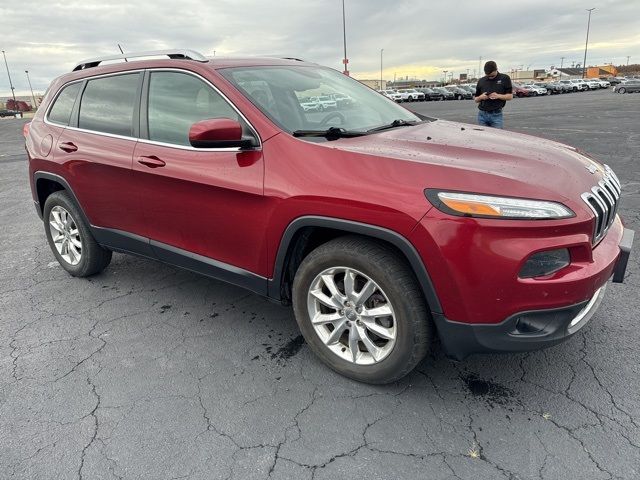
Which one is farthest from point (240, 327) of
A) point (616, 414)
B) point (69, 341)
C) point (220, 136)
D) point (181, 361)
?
point (616, 414)

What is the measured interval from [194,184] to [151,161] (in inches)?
17.9

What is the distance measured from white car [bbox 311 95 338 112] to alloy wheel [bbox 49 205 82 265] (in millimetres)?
2354

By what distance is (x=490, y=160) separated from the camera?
2.39 meters

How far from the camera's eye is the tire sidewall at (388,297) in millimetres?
2352

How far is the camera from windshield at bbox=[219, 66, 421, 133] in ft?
9.55

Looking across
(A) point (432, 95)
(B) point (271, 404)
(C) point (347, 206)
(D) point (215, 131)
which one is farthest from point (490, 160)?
(A) point (432, 95)

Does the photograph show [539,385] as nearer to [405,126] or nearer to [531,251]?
[531,251]

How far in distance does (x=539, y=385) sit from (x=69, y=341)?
295 centimetres

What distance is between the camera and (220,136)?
2.58 meters

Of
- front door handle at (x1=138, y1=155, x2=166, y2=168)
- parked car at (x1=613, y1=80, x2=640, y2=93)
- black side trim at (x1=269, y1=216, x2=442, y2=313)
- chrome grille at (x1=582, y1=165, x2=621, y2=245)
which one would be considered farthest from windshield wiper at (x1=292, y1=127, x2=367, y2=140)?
parked car at (x1=613, y1=80, x2=640, y2=93)

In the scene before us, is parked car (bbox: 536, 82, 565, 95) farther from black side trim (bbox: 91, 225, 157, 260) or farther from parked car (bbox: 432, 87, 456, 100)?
black side trim (bbox: 91, 225, 157, 260)

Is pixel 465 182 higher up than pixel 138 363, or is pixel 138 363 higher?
pixel 465 182

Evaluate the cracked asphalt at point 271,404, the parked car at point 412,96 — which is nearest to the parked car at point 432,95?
the parked car at point 412,96

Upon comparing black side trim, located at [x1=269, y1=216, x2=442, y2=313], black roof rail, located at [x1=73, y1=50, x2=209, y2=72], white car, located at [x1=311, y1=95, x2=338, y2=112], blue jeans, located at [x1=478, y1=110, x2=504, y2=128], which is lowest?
black side trim, located at [x1=269, y1=216, x2=442, y2=313]
